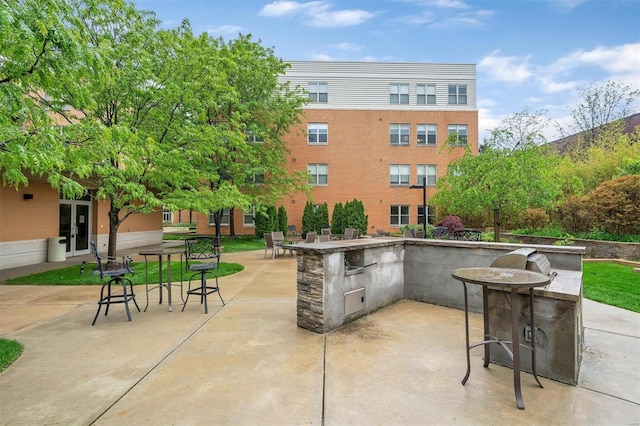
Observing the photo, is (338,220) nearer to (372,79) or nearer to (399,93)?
(399,93)

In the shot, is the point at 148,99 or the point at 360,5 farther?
the point at 360,5

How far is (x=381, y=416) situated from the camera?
2479mm

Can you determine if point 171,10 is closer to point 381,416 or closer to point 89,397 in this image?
point 89,397

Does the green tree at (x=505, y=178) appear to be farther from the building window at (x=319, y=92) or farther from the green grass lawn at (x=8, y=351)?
the building window at (x=319, y=92)

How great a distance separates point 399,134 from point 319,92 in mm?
6872

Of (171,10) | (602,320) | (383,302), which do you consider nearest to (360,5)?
(171,10)

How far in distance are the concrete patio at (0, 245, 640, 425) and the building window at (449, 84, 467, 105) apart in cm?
2176

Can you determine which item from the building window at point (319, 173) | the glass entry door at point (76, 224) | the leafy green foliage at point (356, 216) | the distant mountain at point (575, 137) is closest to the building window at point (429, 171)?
the leafy green foliage at point (356, 216)

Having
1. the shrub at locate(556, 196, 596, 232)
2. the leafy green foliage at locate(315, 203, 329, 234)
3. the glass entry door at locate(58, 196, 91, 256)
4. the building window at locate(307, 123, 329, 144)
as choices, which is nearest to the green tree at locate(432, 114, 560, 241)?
the shrub at locate(556, 196, 596, 232)

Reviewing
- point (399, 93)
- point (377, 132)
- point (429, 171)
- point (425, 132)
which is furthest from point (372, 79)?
point (429, 171)

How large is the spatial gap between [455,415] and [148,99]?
10567 mm

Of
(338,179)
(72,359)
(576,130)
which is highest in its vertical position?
(576,130)

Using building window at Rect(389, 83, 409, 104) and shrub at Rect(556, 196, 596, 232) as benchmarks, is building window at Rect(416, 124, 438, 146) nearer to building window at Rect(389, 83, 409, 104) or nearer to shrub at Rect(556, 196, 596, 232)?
building window at Rect(389, 83, 409, 104)

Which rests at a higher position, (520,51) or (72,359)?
(520,51)
